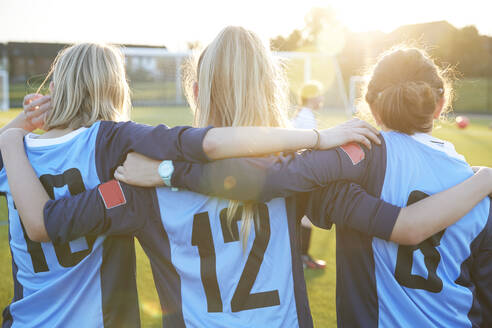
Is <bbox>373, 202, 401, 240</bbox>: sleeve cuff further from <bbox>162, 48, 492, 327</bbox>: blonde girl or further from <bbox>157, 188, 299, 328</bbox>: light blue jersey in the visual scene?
<bbox>157, 188, 299, 328</bbox>: light blue jersey

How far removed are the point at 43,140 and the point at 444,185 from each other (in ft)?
4.81

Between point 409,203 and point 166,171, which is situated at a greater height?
point 166,171

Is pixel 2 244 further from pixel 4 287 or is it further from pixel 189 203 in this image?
pixel 189 203

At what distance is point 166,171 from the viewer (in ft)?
4.70

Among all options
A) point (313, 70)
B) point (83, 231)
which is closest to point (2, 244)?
point (83, 231)

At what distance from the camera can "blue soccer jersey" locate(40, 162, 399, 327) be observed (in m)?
1.44

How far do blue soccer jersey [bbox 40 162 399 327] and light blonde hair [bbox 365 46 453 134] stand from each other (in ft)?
1.10

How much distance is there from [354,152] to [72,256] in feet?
3.59

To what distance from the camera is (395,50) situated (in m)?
1.69

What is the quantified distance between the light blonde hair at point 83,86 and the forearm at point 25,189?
182mm

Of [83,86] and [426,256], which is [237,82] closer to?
[83,86]

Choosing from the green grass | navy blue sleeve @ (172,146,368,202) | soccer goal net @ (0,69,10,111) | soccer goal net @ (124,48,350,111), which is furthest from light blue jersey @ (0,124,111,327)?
the green grass

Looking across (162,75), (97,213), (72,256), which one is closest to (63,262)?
(72,256)

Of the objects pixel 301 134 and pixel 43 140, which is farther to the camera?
pixel 43 140
